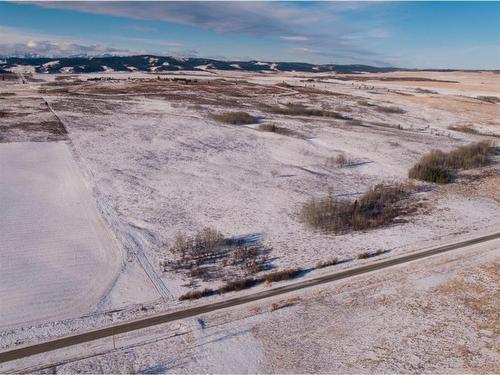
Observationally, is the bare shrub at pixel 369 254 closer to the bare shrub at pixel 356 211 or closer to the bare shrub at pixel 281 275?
the bare shrub at pixel 356 211

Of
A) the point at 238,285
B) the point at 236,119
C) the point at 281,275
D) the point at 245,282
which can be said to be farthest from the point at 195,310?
the point at 236,119

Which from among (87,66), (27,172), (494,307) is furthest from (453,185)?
(87,66)

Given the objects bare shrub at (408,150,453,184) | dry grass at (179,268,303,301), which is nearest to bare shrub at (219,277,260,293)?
dry grass at (179,268,303,301)

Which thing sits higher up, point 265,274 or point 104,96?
point 104,96

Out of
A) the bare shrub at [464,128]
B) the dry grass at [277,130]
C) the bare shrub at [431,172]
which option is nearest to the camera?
the bare shrub at [431,172]

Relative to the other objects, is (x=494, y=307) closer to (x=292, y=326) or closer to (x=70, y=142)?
(x=292, y=326)

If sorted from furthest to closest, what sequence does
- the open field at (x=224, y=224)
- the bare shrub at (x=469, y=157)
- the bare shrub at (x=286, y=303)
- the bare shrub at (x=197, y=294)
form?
the bare shrub at (x=469, y=157)
the bare shrub at (x=197, y=294)
the bare shrub at (x=286, y=303)
the open field at (x=224, y=224)

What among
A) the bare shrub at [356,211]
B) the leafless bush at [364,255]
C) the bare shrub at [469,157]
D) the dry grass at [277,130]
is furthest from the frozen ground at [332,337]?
the dry grass at [277,130]

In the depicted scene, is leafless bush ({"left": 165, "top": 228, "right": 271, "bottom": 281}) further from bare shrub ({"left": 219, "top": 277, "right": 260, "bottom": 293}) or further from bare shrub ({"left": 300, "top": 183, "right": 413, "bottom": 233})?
bare shrub ({"left": 300, "top": 183, "right": 413, "bottom": 233})
